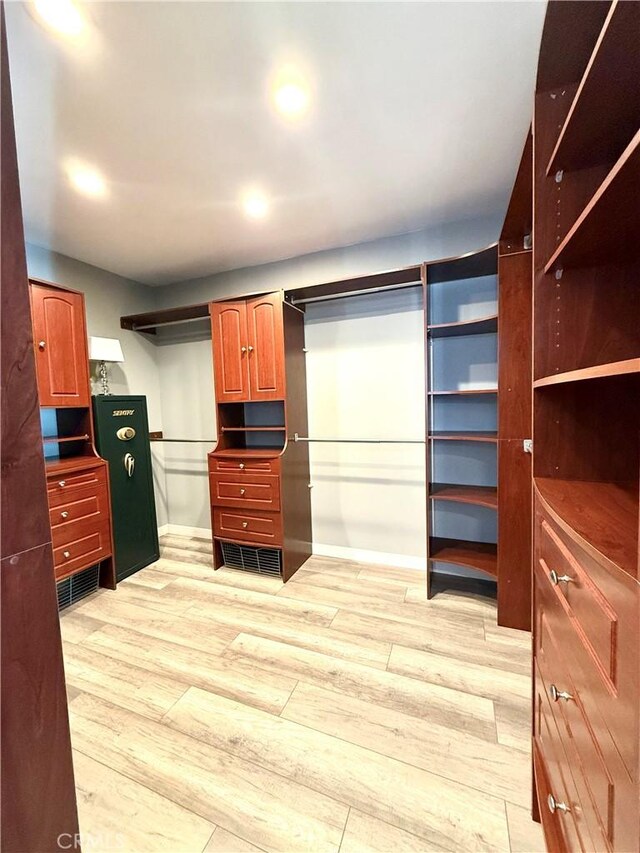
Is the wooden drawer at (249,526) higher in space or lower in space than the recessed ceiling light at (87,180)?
lower

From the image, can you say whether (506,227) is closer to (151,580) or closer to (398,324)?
(398,324)

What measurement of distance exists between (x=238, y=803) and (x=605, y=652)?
1387 millimetres

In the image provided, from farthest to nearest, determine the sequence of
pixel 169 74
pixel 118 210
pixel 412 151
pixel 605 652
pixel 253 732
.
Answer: pixel 118 210 → pixel 412 151 → pixel 253 732 → pixel 169 74 → pixel 605 652

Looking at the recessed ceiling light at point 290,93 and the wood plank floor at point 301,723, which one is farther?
the recessed ceiling light at point 290,93

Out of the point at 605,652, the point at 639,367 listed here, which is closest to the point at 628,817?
the point at 605,652

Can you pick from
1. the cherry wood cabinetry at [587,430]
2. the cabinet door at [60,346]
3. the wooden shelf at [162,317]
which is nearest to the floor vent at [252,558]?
the cabinet door at [60,346]

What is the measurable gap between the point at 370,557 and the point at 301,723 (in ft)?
5.10

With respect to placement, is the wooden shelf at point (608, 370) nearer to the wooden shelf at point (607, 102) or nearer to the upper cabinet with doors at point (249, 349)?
the wooden shelf at point (607, 102)

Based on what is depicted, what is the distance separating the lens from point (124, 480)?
2844mm

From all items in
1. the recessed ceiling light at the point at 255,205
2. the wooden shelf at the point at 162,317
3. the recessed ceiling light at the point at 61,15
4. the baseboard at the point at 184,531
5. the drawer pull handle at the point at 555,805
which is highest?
the recessed ceiling light at the point at 255,205

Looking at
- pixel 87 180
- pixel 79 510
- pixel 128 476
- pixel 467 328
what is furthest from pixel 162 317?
pixel 467 328

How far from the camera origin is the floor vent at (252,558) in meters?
2.79

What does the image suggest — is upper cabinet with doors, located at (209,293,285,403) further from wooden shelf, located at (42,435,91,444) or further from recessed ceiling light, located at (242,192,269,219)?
wooden shelf, located at (42,435,91,444)

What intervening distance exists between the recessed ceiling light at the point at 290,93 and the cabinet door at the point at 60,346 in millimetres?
1965
